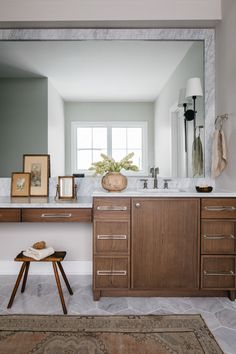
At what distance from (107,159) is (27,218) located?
87 centimetres

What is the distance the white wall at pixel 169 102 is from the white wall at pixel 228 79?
0.63 ft

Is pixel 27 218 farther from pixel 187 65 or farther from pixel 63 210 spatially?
pixel 187 65

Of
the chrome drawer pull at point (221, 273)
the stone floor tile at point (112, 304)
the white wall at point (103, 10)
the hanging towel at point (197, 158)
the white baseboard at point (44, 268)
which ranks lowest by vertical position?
the stone floor tile at point (112, 304)

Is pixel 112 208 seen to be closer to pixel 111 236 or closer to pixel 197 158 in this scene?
pixel 111 236

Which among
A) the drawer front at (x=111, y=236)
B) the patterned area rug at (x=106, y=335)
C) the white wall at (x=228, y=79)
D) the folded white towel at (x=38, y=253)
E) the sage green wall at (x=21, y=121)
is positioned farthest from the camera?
the sage green wall at (x=21, y=121)

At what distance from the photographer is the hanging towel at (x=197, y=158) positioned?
2789mm

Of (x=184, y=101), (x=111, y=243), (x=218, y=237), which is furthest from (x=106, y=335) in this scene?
(x=184, y=101)

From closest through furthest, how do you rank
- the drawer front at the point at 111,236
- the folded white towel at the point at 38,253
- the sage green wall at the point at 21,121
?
the folded white towel at the point at 38,253, the drawer front at the point at 111,236, the sage green wall at the point at 21,121

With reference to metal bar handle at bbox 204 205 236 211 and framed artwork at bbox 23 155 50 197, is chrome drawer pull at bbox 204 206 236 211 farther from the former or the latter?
framed artwork at bbox 23 155 50 197

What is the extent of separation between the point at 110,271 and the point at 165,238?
494 millimetres

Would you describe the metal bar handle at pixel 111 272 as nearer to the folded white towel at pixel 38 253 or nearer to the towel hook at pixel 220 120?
the folded white towel at pixel 38 253

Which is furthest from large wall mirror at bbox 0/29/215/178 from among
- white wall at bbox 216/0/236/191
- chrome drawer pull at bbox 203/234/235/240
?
chrome drawer pull at bbox 203/234/235/240

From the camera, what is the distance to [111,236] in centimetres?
223

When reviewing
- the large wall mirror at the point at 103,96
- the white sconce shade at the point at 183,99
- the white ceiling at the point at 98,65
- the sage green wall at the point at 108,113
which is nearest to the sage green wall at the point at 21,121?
the large wall mirror at the point at 103,96
